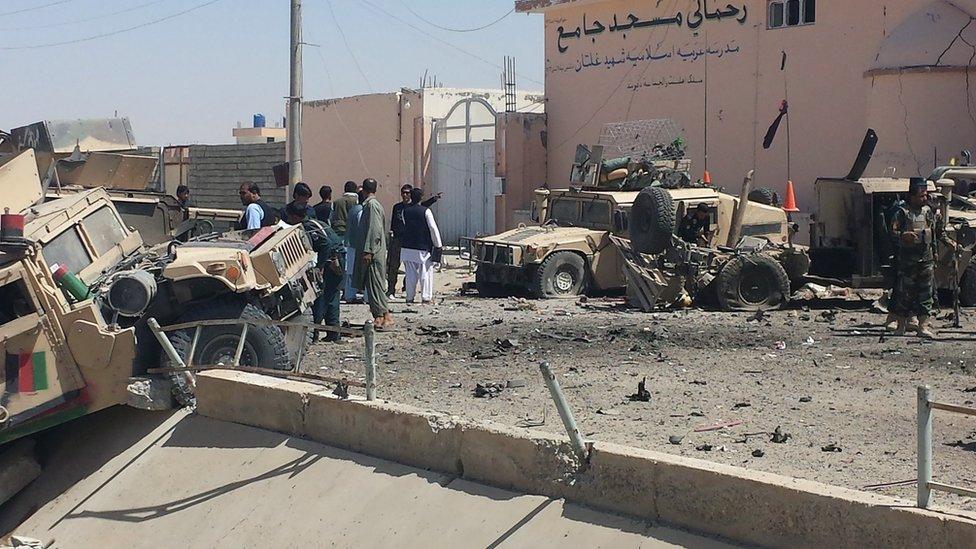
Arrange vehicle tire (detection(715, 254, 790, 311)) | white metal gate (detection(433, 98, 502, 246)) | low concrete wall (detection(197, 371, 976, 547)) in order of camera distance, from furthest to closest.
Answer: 1. white metal gate (detection(433, 98, 502, 246))
2. vehicle tire (detection(715, 254, 790, 311))
3. low concrete wall (detection(197, 371, 976, 547))

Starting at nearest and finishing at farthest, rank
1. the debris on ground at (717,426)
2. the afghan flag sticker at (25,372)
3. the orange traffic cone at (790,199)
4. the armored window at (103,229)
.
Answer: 1. the debris on ground at (717,426)
2. the afghan flag sticker at (25,372)
3. the armored window at (103,229)
4. the orange traffic cone at (790,199)

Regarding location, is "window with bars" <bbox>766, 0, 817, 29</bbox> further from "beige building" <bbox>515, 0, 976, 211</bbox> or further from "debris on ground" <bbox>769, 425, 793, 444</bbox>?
"debris on ground" <bbox>769, 425, 793, 444</bbox>

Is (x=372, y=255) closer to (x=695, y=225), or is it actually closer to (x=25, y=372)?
(x=25, y=372)

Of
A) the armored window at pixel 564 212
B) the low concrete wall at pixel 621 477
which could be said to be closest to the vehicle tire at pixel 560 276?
the armored window at pixel 564 212

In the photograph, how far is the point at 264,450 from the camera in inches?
288

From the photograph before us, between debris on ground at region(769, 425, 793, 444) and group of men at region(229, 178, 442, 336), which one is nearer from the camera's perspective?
debris on ground at region(769, 425, 793, 444)

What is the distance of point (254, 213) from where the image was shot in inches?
482

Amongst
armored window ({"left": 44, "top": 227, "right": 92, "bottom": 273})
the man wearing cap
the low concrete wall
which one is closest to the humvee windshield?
the man wearing cap

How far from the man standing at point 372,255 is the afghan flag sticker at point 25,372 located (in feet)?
13.6

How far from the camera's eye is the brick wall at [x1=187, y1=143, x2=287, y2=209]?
3141cm

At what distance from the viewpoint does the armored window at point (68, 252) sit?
826 centimetres

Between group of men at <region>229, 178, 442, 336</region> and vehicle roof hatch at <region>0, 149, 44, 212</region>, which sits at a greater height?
vehicle roof hatch at <region>0, 149, 44, 212</region>

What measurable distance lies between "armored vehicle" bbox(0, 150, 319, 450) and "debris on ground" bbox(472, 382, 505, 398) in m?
1.30

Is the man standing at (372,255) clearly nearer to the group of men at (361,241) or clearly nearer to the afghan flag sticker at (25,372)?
the group of men at (361,241)
